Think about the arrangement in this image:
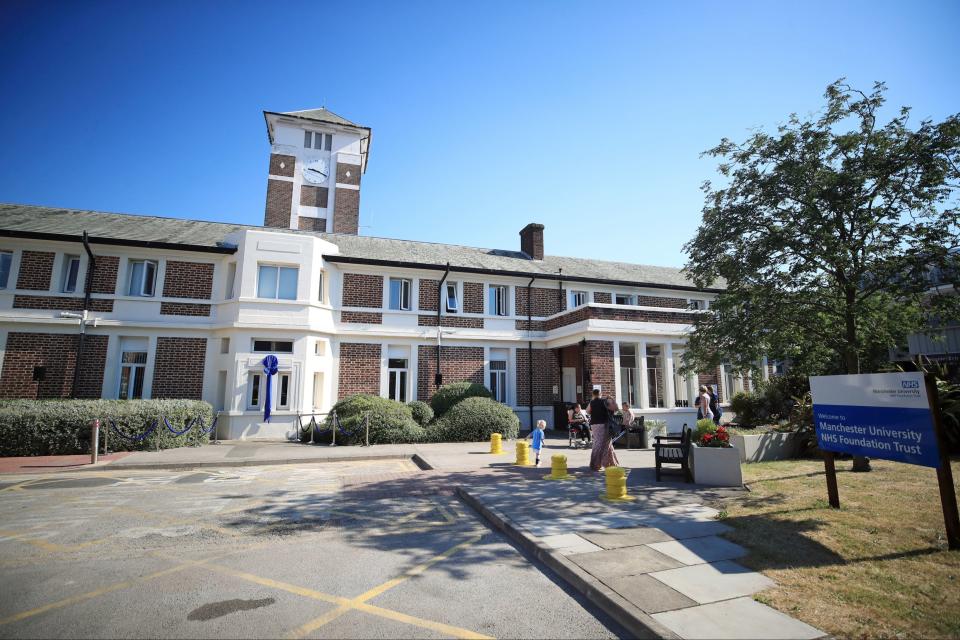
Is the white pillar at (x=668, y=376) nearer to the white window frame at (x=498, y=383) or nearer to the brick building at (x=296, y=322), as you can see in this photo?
the brick building at (x=296, y=322)

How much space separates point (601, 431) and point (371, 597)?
663cm

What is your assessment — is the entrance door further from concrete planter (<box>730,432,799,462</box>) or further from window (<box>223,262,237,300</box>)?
window (<box>223,262,237,300</box>)

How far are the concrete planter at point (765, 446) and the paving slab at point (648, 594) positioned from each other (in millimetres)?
7972

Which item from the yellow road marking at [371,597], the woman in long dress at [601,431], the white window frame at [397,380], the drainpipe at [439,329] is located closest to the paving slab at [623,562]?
the yellow road marking at [371,597]

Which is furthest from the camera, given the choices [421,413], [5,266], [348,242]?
[348,242]

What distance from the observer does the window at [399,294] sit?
1934cm

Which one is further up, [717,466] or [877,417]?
[877,417]

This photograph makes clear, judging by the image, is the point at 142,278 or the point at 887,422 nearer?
the point at 887,422

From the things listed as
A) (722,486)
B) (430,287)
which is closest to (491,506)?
(722,486)

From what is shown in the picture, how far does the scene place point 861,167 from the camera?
791 centimetres

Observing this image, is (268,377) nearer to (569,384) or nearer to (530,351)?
(530,351)

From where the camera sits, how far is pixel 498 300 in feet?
68.3

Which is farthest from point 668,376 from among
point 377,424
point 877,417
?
point 877,417

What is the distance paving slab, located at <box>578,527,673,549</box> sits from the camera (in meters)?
5.25
